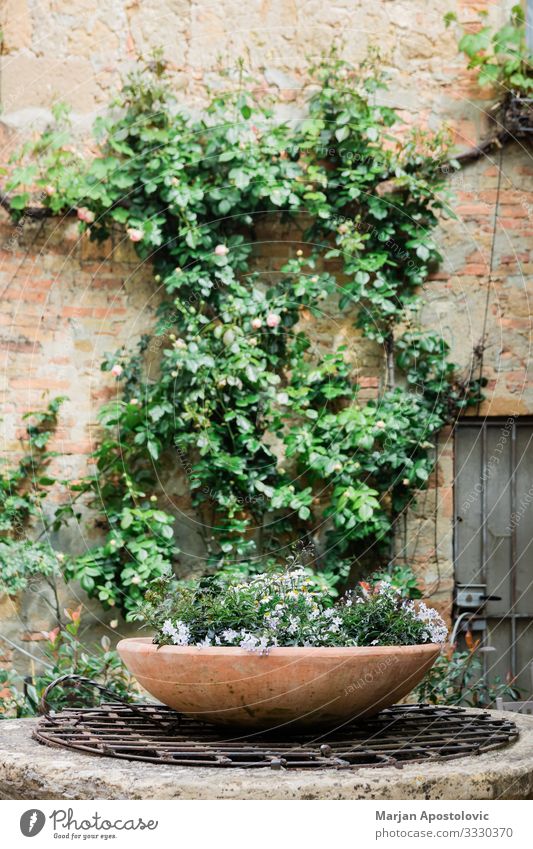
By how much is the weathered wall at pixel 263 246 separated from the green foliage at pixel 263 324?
0.14 m

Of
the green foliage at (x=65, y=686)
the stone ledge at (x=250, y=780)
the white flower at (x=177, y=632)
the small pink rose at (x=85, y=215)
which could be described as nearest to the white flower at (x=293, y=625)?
the white flower at (x=177, y=632)

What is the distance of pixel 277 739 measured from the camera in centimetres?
235

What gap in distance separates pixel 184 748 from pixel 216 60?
4000mm

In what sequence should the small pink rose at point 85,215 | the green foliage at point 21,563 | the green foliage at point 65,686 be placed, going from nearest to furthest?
1. the green foliage at point 65,686
2. the green foliage at point 21,563
3. the small pink rose at point 85,215

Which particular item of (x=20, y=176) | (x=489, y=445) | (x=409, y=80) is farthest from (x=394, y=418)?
(x=20, y=176)

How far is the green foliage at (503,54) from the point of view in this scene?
16.6 ft

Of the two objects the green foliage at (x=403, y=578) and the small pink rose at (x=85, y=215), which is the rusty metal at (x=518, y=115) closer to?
the small pink rose at (x=85, y=215)

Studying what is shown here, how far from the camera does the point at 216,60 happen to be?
5.21 metres

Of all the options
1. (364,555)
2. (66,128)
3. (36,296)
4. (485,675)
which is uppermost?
(66,128)

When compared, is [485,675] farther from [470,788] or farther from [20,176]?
[20,176]

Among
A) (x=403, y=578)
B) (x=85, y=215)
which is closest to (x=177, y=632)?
(x=403, y=578)

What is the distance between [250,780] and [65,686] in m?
2.37

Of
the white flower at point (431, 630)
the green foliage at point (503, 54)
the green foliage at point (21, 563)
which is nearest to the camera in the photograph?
the white flower at point (431, 630)

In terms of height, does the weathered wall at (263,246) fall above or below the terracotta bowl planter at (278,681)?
above
